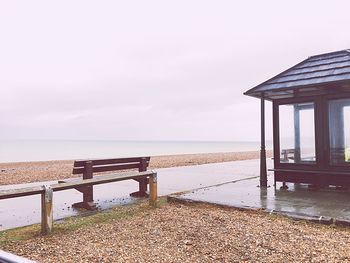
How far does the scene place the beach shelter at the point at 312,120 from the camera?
940 cm

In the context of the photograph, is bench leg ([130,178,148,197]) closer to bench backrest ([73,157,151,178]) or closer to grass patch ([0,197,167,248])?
bench backrest ([73,157,151,178])

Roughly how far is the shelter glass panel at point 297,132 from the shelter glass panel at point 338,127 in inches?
19.9

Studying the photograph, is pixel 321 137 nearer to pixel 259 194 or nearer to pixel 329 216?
pixel 259 194

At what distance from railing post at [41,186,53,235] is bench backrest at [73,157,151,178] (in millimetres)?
2184

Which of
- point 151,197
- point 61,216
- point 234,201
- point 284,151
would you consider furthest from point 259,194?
point 61,216

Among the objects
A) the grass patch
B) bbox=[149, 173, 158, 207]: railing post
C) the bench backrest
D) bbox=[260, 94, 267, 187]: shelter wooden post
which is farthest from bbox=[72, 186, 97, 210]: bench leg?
bbox=[260, 94, 267, 187]: shelter wooden post

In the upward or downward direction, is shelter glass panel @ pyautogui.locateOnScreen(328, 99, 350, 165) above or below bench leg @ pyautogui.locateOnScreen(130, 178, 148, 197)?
above

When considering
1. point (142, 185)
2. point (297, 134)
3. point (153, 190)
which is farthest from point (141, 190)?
point (297, 134)

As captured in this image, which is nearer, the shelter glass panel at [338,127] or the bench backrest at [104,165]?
the bench backrest at [104,165]

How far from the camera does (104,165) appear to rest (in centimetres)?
906

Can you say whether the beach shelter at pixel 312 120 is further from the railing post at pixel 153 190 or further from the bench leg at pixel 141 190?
the railing post at pixel 153 190

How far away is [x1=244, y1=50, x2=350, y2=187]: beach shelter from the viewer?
9.40m

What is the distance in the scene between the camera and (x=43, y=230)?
5.87m

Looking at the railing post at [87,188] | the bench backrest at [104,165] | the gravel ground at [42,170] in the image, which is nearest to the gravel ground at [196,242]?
the railing post at [87,188]
